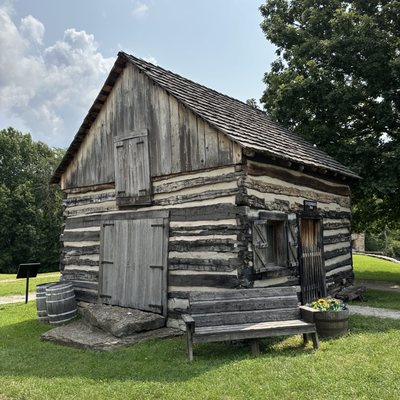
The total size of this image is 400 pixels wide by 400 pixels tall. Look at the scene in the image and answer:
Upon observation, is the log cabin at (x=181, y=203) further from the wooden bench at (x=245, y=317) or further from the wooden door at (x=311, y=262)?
the wooden bench at (x=245, y=317)

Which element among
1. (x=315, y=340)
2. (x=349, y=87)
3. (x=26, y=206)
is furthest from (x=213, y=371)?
(x=26, y=206)

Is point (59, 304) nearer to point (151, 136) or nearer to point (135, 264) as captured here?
point (135, 264)

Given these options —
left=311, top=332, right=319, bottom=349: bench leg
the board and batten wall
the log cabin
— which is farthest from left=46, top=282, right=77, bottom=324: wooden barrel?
left=311, top=332, right=319, bottom=349: bench leg

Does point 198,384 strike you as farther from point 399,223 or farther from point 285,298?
point 399,223

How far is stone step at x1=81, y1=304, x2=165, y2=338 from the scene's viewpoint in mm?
7724

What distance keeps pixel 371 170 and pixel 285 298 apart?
903 centimetres

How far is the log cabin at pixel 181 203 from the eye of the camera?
7.96 m

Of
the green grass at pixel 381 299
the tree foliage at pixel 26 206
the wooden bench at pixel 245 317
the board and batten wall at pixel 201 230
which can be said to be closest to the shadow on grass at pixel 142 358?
the wooden bench at pixel 245 317

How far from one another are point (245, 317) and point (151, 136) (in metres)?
4.84

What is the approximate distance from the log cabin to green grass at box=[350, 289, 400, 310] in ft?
2.93

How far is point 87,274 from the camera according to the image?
1056 cm

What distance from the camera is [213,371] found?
5.62m

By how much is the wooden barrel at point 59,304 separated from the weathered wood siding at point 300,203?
4760 millimetres

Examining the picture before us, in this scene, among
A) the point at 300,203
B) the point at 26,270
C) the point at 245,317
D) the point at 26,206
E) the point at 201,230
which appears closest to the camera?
the point at 245,317
